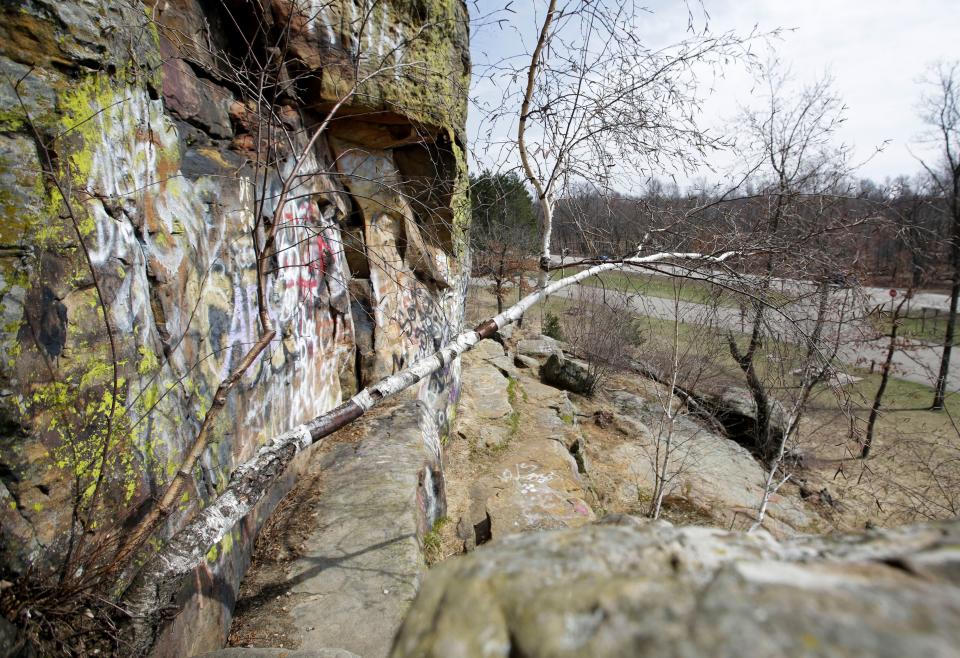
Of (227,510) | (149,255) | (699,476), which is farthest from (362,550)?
(699,476)

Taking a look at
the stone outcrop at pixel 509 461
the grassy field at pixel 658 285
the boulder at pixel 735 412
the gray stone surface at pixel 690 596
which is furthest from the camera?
the boulder at pixel 735 412

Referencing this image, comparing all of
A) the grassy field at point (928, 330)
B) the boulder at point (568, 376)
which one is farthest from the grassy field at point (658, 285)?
the grassy field at point (928, 330)

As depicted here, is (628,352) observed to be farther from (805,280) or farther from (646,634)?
(646,634)

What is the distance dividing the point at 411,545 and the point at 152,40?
350 cm

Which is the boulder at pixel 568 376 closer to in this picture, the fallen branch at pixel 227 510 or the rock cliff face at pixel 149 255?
the rock cliff face at pixel 149 255

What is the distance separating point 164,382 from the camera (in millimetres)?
2500

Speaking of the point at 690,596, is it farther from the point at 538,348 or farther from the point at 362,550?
the point at 538,348

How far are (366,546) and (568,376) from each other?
905 cm

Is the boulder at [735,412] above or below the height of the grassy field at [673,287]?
below

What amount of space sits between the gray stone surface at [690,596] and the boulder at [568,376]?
11.2 metres

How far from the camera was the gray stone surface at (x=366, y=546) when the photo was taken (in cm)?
292

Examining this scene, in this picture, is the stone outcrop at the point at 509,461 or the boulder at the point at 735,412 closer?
the stone outcrop at the point at 509,461

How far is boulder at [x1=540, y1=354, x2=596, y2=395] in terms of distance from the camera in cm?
1204

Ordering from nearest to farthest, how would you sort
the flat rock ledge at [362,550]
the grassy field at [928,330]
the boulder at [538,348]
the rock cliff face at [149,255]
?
the rock cliff face at [149,255]
the flat rock ledge at [362,550]
the grassy field at [928,330]
the boulder at [538,348]
